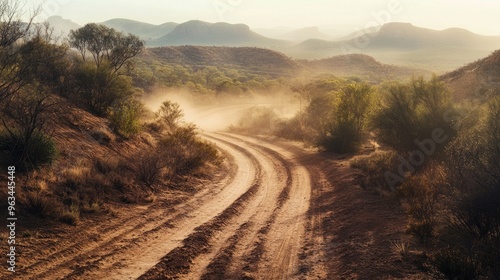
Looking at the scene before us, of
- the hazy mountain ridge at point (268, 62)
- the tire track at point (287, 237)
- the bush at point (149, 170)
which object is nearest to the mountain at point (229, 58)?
the hazy mountain ridge at point (268, 62)

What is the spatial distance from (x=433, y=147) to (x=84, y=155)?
14334mm

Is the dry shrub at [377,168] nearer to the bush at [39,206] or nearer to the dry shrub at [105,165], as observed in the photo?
the dry shrub at [105,165]

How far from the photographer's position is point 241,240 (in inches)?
362

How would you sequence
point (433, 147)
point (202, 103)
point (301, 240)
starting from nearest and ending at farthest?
1. point (301, 240)
2. point (433, 147)
3. point (202, 103)

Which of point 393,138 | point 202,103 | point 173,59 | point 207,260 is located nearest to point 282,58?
point 173,59

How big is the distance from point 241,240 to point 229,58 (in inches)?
5126

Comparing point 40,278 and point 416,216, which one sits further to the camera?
point 416,216

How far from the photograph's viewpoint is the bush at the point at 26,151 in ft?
31.9

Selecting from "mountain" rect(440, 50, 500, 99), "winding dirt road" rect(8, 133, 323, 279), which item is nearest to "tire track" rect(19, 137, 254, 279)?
"winding dirt road" rect(8, 133, 323, 279)

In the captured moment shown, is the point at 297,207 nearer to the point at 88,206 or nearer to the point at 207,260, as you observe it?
the point at 207,260

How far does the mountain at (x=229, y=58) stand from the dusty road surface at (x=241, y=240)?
100 metres

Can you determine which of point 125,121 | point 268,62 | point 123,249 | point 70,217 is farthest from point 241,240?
point 268,62

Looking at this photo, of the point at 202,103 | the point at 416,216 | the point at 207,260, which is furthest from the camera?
the point at 202,103

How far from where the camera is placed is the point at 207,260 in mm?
7844
